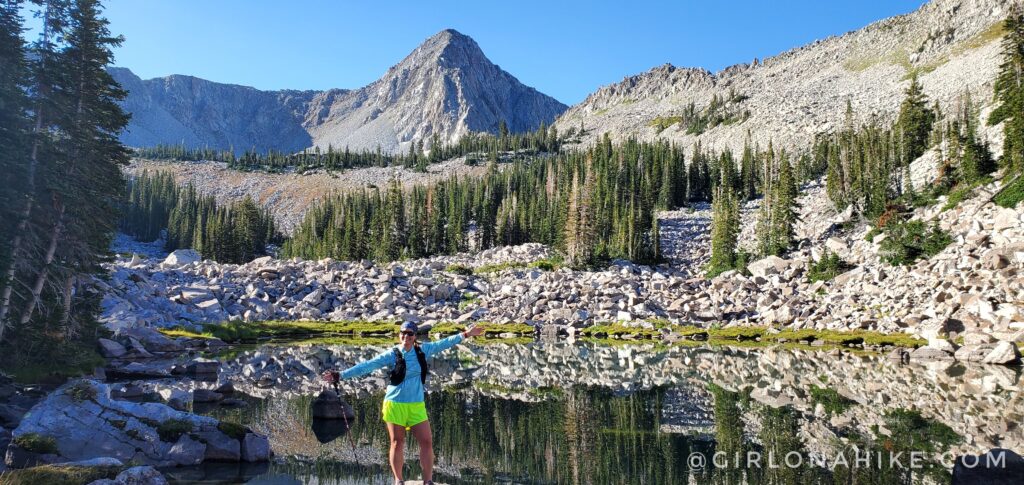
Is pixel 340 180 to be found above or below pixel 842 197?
above

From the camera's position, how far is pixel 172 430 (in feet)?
43.8

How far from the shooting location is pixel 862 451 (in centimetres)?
1324

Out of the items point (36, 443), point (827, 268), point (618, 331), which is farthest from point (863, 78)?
point (36, 443)

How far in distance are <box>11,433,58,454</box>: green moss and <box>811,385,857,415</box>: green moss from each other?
18.8 metres

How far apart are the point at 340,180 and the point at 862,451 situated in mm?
181957

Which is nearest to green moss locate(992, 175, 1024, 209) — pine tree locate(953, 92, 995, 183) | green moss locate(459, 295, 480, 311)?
pine tree locate(953, 92, 995, 183)

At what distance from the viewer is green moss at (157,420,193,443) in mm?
13188

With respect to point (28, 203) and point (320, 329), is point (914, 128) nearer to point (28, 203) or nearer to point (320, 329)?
point (320, 329)

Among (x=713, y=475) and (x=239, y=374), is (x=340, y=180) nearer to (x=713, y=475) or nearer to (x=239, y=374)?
(x=239, y=374)

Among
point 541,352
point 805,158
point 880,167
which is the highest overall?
point 805,158

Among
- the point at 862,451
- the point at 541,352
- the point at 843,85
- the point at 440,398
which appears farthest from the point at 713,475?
the point at 843,85

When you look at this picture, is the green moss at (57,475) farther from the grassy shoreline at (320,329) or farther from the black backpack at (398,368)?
the grassy shoreline at (320,329)

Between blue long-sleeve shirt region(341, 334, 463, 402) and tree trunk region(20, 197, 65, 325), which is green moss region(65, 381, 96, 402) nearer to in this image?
blue long-sleeve shirt region(341, 334, 463, 402)

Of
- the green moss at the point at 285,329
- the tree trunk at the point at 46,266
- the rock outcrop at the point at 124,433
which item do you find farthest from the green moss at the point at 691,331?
the tree trunk at the point at 46,266
